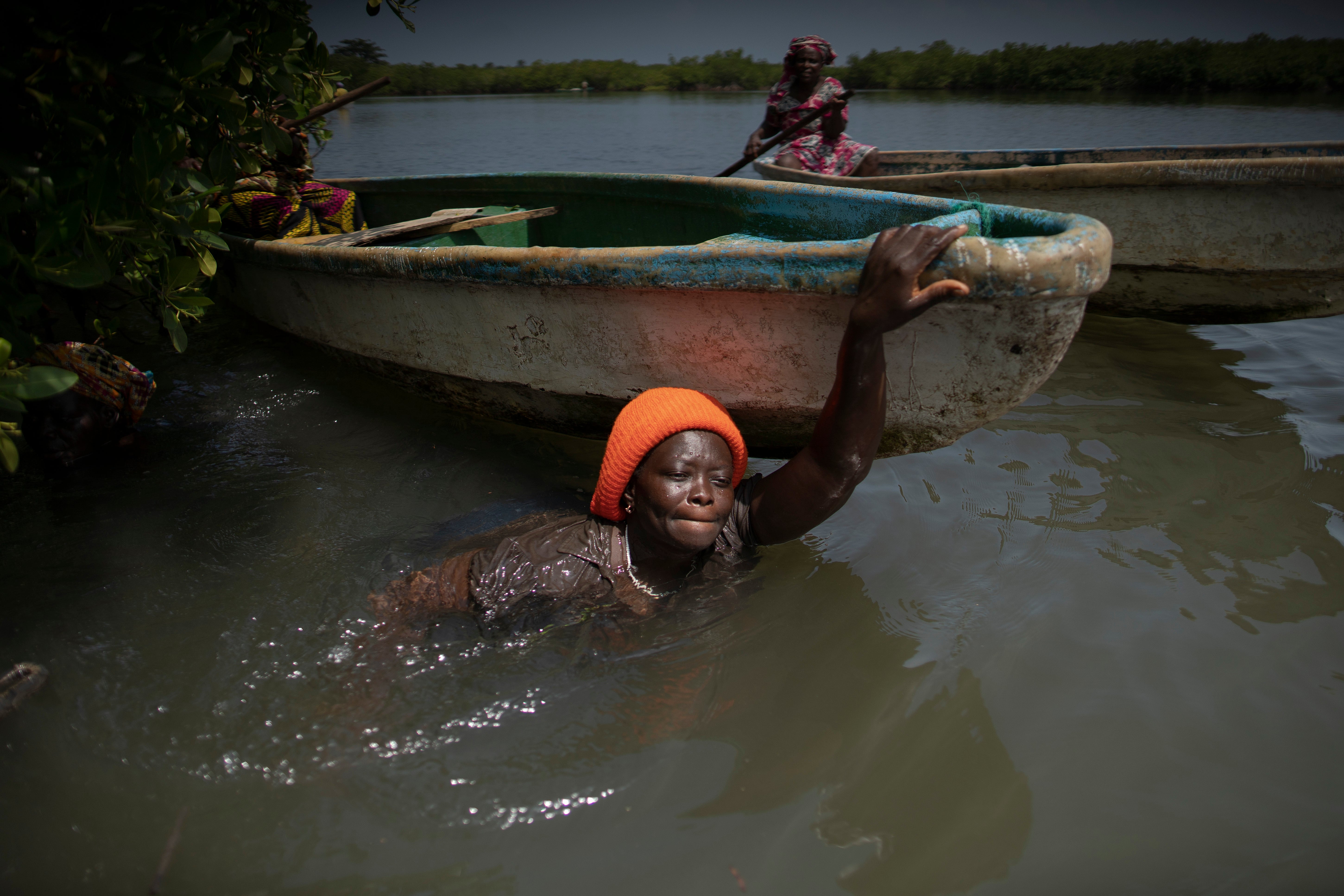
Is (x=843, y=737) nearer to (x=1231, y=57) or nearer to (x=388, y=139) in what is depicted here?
(x=388, y=139)

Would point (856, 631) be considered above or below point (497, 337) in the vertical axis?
below

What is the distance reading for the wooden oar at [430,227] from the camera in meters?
3.98

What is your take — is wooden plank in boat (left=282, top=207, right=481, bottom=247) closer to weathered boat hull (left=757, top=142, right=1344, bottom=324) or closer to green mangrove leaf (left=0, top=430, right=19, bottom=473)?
weathered boat hull (left=757, top=142, right=1344, bottom=324)

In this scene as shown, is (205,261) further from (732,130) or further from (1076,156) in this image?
(732,130)

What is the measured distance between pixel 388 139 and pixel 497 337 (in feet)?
63.1

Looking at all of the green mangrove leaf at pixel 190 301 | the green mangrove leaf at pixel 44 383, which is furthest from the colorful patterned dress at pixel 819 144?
the green mangrove leaf at pixel 44 383

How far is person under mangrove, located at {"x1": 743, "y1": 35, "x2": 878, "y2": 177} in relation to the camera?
6387 mm

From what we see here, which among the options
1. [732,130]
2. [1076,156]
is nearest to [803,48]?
[1076,156]

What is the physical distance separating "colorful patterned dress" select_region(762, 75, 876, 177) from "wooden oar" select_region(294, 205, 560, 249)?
2669 millimetres

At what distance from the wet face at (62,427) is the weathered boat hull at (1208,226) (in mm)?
3472

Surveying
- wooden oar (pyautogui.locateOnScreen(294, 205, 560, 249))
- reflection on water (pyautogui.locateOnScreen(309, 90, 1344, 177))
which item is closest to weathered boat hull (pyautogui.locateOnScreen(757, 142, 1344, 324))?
wooden oar (pyautogui.locateOnScreen(294, 205, 560, 249))

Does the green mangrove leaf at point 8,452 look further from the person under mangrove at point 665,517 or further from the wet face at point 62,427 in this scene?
the wet face at point 62,427

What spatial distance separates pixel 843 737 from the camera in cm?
186

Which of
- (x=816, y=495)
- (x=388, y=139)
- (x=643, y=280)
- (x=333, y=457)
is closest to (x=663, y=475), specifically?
(x=816, y=495)
